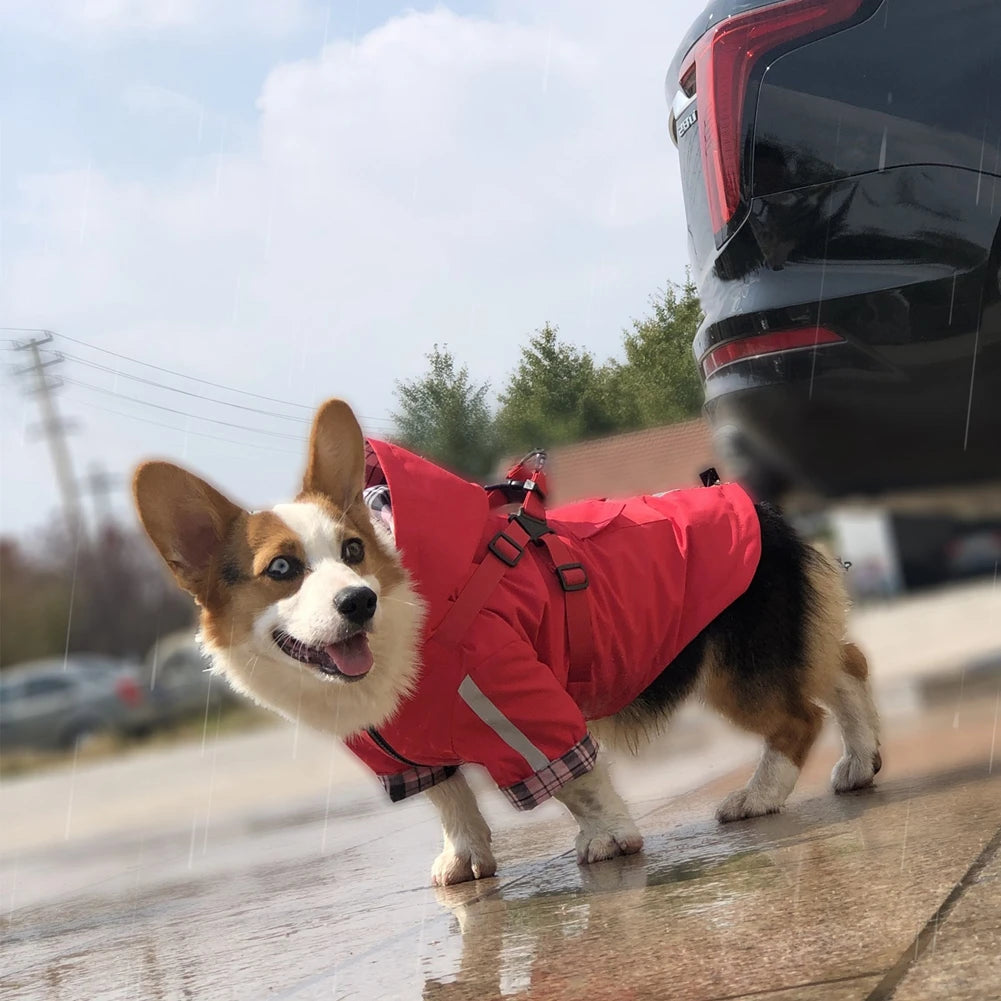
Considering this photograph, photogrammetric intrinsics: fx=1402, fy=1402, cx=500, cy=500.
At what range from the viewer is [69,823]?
1110 centimetres

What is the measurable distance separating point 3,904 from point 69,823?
7.18 meters

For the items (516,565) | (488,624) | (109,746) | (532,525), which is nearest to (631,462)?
(532,525)

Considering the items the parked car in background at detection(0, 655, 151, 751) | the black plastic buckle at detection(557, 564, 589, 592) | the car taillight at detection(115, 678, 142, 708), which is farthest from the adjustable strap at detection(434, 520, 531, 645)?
the car taillight at detection(115, 678, 142, 708)

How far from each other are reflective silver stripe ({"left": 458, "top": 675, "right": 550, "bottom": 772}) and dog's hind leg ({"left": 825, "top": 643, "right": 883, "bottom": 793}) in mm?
973

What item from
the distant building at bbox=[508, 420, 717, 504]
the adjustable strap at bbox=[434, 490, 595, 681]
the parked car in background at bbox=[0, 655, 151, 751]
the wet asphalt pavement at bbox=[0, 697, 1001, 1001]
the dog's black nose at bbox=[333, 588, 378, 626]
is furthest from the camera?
the parked car in background at bbox=[0, 655, 151, 751]

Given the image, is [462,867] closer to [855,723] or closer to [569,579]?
[569,579]

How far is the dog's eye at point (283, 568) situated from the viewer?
3.12 m

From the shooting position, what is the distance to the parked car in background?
22.7m

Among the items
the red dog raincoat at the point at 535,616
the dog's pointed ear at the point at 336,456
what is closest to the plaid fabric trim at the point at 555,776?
the red dog raincoat at the point at 535,616

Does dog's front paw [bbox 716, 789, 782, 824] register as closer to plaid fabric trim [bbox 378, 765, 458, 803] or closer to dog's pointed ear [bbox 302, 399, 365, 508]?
plaid fabric trim [bbox 378, 765, 458, 803]

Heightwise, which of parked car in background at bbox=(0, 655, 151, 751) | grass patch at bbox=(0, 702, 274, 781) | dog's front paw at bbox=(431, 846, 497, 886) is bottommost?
grass patch at bbox=(0, 702, 274, 781)

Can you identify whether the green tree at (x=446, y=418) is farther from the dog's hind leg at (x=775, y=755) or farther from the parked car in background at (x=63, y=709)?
the parked car in background at (x=63, y=709)

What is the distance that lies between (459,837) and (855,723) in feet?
3.66

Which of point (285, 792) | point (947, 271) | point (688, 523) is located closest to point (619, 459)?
point (688, 523)
